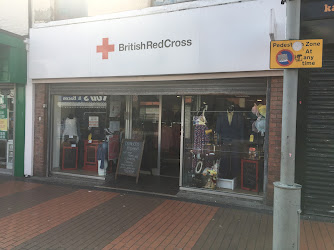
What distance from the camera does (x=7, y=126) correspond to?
8336 mm

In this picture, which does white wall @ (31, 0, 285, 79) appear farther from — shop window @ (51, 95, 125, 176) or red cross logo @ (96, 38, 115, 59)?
shop window @ (51, 95, 125, 176)

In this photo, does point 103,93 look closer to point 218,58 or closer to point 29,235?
point 218,58

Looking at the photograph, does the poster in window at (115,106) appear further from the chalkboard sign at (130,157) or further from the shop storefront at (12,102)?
the shop storefront at (12,102)

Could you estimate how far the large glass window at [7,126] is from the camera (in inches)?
326

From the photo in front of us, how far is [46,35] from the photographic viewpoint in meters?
7.43

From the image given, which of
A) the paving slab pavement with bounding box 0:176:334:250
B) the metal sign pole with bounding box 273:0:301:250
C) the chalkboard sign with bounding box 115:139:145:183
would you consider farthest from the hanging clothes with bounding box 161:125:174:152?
the metal sign pole with bounding box 273:0:301:250

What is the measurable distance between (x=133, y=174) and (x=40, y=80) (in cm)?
340

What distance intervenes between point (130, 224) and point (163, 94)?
2.92 m

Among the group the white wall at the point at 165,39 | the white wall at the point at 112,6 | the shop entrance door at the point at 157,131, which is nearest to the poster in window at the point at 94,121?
the shop entrance door at the point at 157,131

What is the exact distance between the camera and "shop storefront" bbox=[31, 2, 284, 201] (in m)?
5.83

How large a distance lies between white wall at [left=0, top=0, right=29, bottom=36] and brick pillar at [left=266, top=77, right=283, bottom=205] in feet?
20.9

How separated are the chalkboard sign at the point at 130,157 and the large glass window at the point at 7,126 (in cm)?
315

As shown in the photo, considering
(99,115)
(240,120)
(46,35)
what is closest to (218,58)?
(240,120)

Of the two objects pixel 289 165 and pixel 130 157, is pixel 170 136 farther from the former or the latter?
pixel 289 165
